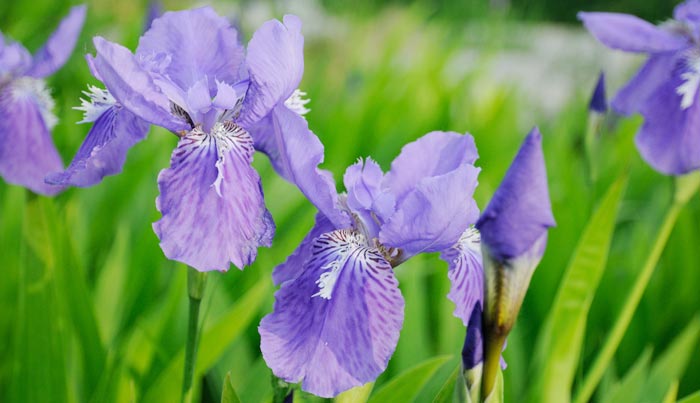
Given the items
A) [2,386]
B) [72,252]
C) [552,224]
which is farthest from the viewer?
[2,386]

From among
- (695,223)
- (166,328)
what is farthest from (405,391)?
(695,223)

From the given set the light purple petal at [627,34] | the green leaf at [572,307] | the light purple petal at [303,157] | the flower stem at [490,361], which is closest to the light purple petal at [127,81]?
the light purple petal at [303,157]

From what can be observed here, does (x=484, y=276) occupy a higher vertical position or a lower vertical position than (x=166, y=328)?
higher

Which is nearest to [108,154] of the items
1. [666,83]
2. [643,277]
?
[643,277]

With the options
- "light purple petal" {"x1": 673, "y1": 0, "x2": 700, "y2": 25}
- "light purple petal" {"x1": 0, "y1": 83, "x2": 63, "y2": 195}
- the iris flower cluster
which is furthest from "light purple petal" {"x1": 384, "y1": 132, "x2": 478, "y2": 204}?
"light purple petal" {"x1": 673, "y1": 0, "x2": 700, "y2": 25}

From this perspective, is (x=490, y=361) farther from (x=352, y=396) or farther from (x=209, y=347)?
(x=209, y=347)

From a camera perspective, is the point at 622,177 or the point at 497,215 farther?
the point at 622,177

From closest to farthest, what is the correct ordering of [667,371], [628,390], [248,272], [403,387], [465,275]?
[465,275], [403,387], [628,390], [667,371], [248,272]

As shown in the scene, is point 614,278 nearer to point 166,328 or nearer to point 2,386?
point 166,328
